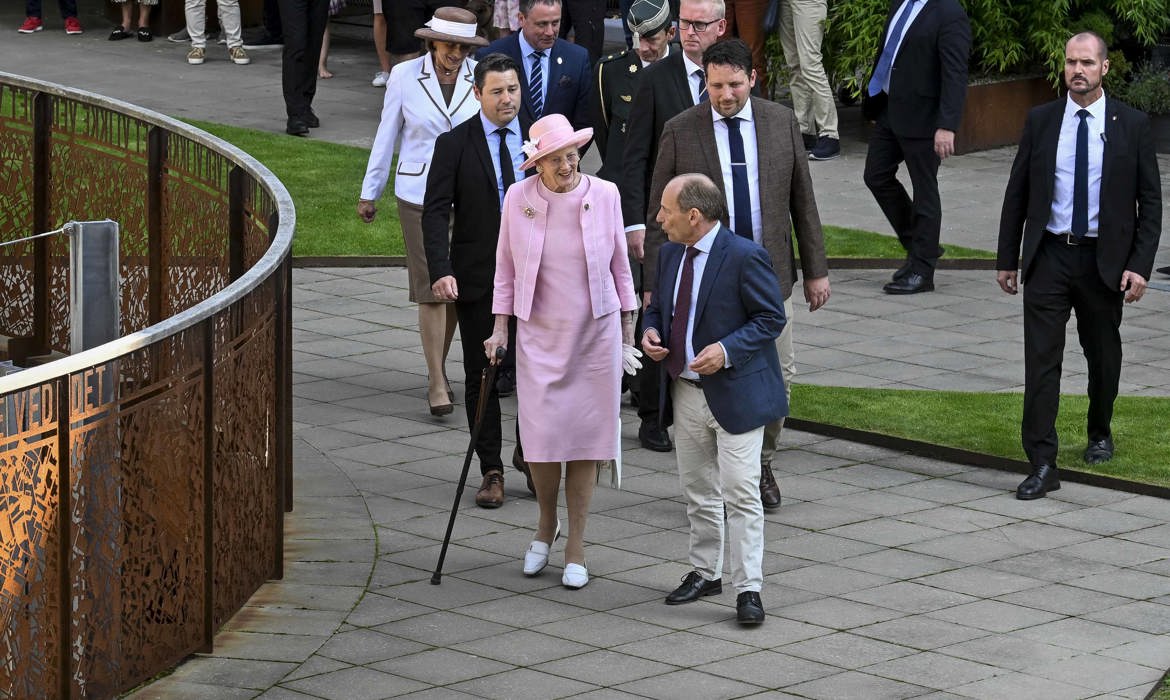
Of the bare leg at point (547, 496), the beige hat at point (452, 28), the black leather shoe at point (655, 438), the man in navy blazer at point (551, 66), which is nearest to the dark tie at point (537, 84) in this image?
the man in navy blazer at point (551, 66)

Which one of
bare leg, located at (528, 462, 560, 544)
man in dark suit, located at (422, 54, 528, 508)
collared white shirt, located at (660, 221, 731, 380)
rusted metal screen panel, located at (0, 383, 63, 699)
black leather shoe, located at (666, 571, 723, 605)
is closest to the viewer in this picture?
rusted metal screen panel, located at (0, 383, 63, 699)

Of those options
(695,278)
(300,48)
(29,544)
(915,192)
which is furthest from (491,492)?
(300,48)

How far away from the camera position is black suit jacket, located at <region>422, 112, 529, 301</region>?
925 centimetres

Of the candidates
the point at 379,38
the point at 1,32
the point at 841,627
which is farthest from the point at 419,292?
the point at 1,32

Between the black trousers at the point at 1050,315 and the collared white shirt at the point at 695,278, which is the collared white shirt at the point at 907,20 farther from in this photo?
the collared white shirt at the point at 695,278

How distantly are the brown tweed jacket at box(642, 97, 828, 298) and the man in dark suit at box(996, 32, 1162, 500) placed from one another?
1.15 m

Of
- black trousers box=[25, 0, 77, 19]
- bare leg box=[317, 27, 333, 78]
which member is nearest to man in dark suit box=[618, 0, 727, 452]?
bare leg box=[317, 27, 333, 78]

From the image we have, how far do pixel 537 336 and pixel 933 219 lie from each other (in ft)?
18.8

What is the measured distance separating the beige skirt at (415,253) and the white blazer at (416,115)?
106 mm

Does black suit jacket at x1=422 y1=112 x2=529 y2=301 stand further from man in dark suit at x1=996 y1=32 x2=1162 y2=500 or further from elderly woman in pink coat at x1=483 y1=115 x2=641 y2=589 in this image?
man in dark suit at x1=996 y1=32 x2=1162 y2=500

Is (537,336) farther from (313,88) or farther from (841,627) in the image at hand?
(313,88)

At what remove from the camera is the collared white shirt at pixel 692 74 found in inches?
380

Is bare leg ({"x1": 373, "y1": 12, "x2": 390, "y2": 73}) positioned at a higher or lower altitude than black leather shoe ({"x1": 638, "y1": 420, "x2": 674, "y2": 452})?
higher

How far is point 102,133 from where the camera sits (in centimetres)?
1082
